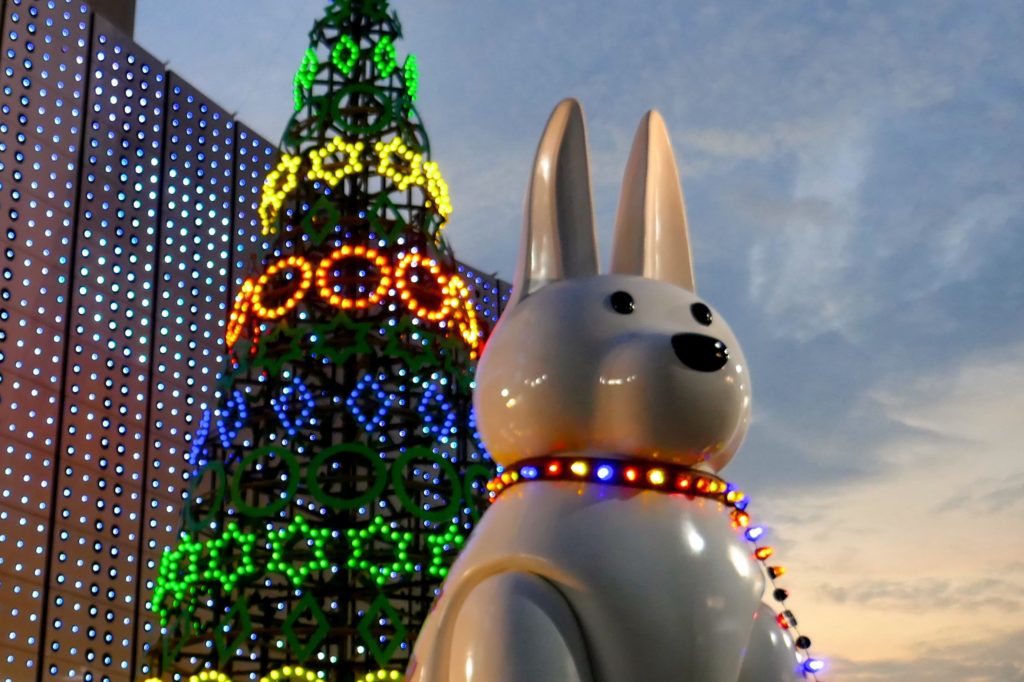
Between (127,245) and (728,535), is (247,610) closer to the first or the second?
(728,535)

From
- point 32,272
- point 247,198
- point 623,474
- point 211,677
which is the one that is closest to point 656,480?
point 623,474

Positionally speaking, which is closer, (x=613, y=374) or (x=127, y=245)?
(x=613, y=374)

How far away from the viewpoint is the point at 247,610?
12352 millimetres

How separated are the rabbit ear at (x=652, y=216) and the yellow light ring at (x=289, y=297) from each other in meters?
7.39

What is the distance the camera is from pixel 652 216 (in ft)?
20.7

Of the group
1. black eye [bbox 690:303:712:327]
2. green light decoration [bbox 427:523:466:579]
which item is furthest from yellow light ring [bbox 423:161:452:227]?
black eye [bbox 690:303:712:327]

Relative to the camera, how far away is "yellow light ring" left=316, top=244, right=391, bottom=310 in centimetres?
1333

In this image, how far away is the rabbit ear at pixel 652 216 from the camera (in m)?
6.23

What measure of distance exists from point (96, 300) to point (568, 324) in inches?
758

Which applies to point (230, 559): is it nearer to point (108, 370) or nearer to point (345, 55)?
point (345, 55)

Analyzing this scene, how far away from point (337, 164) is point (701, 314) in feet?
29.3

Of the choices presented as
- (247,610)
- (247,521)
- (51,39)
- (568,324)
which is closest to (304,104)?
(247,521)

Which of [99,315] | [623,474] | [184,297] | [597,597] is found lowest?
[597,597]

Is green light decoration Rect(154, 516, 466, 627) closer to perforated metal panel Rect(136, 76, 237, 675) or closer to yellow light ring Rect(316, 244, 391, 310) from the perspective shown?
yellow light ring Rect(316, 244, 391, 310)
